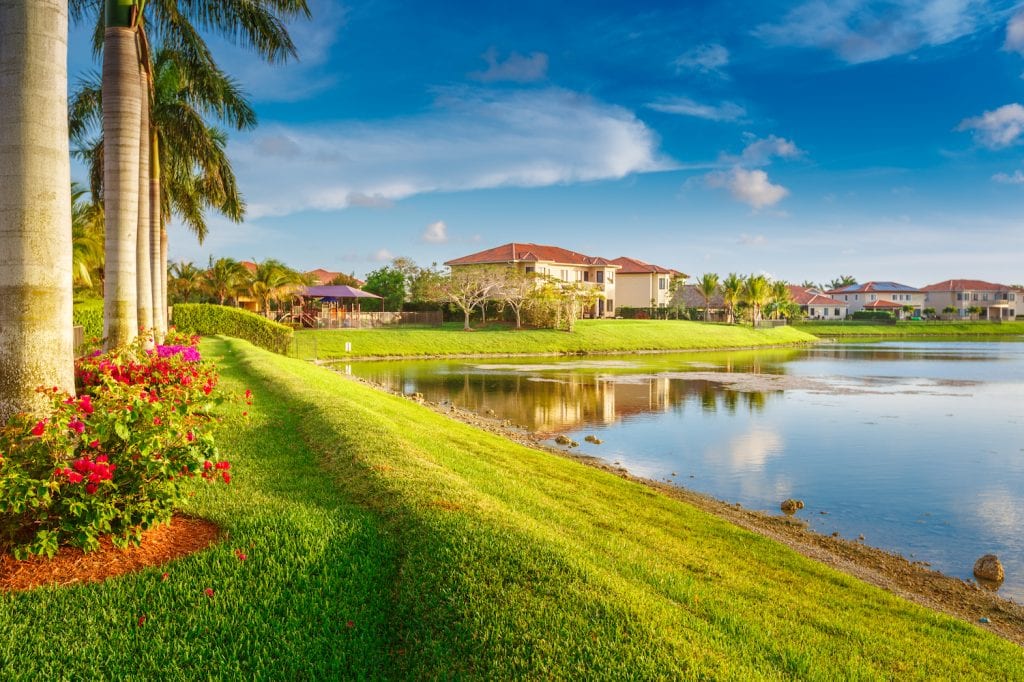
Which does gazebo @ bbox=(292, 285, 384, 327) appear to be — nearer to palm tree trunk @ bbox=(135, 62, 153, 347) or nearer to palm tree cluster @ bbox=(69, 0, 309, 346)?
palm tree cluster @ bbox=(69, 0, 309, 346)

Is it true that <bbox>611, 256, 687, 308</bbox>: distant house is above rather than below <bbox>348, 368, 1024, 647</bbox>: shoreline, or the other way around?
above

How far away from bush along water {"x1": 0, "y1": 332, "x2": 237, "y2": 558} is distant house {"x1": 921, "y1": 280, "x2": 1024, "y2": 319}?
452 feet

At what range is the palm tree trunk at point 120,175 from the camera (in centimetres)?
1223

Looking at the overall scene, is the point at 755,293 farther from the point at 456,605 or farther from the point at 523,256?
the point at 456,605

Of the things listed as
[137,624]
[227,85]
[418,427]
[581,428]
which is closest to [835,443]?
[581,428]

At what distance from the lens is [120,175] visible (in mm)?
12562

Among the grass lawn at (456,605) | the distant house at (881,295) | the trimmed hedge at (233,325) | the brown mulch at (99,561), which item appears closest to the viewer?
the grass lawn at (456,605)

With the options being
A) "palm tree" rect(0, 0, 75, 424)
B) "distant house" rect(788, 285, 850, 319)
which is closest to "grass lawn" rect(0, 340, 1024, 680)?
"palm tree" rect(0, 0, 75, 424)

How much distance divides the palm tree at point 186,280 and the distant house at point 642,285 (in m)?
48.1

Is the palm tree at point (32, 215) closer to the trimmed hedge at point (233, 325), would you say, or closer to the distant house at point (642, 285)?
the trimmed hedge at point (233, 325)

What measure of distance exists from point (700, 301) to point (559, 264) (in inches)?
1155

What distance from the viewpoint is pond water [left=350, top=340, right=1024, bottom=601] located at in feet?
39.7

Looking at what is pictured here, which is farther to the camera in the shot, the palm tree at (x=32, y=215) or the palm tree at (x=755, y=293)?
the palm tree at (x=755, y=293)

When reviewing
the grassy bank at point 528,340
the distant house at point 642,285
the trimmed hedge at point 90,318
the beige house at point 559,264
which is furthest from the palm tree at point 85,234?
the distant house at point 642,285
